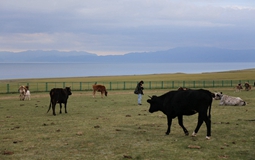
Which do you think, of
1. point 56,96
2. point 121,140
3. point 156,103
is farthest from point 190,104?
point 56,96

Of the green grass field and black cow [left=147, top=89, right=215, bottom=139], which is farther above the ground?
black cow [left=147, top=89, right=215, bottom=139]

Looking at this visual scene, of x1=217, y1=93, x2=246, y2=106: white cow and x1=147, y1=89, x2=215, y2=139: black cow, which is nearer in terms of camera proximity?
x1=147, y1=89, x2=215, y2=139: black cow

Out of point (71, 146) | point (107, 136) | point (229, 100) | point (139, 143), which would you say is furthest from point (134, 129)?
point (229, 100)

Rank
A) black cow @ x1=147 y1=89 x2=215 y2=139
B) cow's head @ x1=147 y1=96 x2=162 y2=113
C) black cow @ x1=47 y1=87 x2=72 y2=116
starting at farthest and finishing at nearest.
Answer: black cow @ x1=47 y1=87 x2=72 y2=116, cow's head @ x1=147 y1=96 x2=162 y2=113, black cow @ x1=147 y1=89 x2=215 y2=139

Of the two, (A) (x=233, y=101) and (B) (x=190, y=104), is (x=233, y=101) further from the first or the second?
(B) (x=190, y=104)

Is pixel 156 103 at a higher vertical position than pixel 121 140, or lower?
higher

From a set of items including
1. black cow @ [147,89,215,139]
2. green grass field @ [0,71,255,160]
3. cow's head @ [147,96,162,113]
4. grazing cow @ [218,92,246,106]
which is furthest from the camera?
grazing cow @ [218,92,246,106]

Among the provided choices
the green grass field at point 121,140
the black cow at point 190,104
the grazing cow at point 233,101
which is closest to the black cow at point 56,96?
the green grass field at point 121,140

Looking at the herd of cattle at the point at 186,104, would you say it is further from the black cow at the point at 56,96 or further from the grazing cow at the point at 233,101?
the grazing cow at the point at 233,101

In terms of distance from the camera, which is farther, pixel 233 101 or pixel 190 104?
pixel 233 101

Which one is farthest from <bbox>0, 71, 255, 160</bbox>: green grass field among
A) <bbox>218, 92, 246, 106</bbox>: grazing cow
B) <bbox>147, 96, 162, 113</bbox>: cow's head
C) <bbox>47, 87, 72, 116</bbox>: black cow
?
<bbox>218, 92, 246, 106</bbox>: grazing cow

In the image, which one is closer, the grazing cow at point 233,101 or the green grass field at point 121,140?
the green grass field at point 121,140

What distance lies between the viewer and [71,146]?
10781 mm

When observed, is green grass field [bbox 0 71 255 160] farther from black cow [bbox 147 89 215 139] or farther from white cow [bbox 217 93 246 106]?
white cow [bbox 217 93 246 106]
